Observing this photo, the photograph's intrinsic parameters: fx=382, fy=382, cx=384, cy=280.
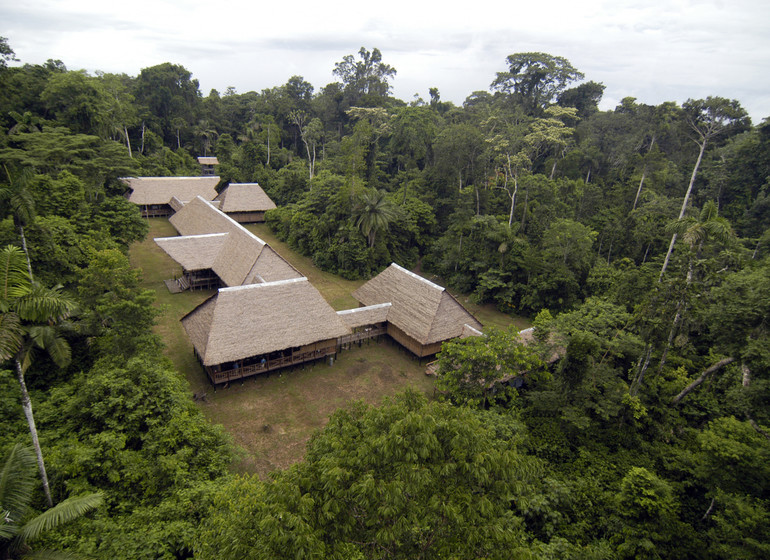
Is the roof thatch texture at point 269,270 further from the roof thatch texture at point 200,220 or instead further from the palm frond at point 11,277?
the palm frond at point 11,277

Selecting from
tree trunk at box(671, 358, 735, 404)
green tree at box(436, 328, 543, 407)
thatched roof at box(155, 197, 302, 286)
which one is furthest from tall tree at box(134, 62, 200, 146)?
tree trunk at box(671, 358, 735, 404)

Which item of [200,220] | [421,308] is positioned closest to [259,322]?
[421,308]

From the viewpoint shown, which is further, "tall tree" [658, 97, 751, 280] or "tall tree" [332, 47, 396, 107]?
"tall tree" [332, 47, 396, 107]

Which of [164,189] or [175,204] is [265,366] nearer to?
[175,204]

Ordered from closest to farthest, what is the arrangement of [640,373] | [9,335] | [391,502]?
[391,502] → [9,335] → [640,373]

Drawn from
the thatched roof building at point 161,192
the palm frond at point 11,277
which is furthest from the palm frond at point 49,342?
the thatched roof building at point 161,192

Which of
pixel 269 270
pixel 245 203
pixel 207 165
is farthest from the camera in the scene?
pixel 207 165

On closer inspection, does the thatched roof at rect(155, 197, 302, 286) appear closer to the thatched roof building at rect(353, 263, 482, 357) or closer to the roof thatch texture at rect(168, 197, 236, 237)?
the roof thatch texture at rect(168, 197, 236, 237)
